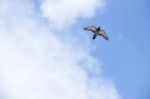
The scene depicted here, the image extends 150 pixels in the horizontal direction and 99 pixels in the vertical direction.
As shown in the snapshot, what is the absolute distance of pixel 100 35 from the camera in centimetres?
12850

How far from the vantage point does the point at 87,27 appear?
416ft

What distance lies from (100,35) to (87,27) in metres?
5.38
